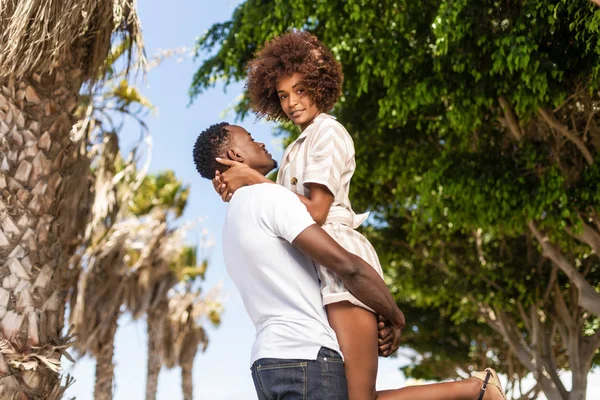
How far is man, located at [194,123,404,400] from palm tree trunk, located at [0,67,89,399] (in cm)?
220

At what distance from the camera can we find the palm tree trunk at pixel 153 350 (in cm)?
2250

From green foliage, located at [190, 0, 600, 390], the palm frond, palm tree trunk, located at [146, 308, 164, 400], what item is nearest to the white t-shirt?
the palm frond

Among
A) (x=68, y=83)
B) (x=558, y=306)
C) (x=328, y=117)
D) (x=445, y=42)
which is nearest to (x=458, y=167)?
(x=445, y=42)

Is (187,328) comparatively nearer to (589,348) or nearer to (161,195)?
(161,195)

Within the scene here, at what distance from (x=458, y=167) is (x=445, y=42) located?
10.1ft

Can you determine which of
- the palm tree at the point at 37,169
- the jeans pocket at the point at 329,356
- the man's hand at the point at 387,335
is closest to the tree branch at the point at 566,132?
the palm tree at the point at 37,169

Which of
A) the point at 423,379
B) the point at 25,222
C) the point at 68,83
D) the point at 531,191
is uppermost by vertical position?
the point at 423,379

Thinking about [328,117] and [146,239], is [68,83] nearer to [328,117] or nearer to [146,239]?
[328,117]

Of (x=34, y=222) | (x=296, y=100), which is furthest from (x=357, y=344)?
(x=34, y=222)

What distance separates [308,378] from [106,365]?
15.2 metres

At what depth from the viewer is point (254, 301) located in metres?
2.82

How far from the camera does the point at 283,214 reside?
271 cm

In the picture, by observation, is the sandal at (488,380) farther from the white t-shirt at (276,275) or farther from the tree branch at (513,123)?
the tree branch at (513,123)

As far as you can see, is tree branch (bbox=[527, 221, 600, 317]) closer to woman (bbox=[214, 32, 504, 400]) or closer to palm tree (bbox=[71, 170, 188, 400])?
palm tree (bbox=[71, 170, 188, 400])
